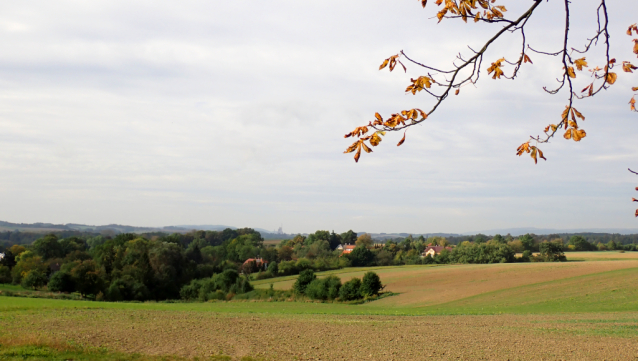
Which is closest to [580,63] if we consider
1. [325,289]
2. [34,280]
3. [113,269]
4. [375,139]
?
[375,139]

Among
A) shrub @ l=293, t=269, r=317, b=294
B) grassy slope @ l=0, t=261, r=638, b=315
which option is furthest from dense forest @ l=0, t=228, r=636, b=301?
grassy slope @ l=0, t=261, r=638, b=315

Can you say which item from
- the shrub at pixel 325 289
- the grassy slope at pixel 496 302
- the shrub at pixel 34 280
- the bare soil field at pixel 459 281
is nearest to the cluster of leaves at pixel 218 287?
the bare soil field at pixel 459 281

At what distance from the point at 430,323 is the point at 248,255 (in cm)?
8119

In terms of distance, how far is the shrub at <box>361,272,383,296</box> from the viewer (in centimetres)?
4769

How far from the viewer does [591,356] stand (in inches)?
519

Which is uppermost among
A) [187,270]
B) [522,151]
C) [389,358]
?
[522,151]

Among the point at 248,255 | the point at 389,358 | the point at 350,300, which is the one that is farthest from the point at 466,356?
the point at 248,255

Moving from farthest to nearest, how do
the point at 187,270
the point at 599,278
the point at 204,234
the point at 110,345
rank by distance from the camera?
the point at 204,234
the point at 187,270
the point at 599,278
the point at 110,345

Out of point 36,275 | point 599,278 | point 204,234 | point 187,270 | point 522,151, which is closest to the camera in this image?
point 522,151

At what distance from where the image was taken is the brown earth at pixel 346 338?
13.9m

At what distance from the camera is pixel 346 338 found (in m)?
17.1

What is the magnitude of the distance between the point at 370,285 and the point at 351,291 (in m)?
2.17

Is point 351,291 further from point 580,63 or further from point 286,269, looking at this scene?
point 580,63

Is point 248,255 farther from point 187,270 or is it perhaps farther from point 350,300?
point 350,300
